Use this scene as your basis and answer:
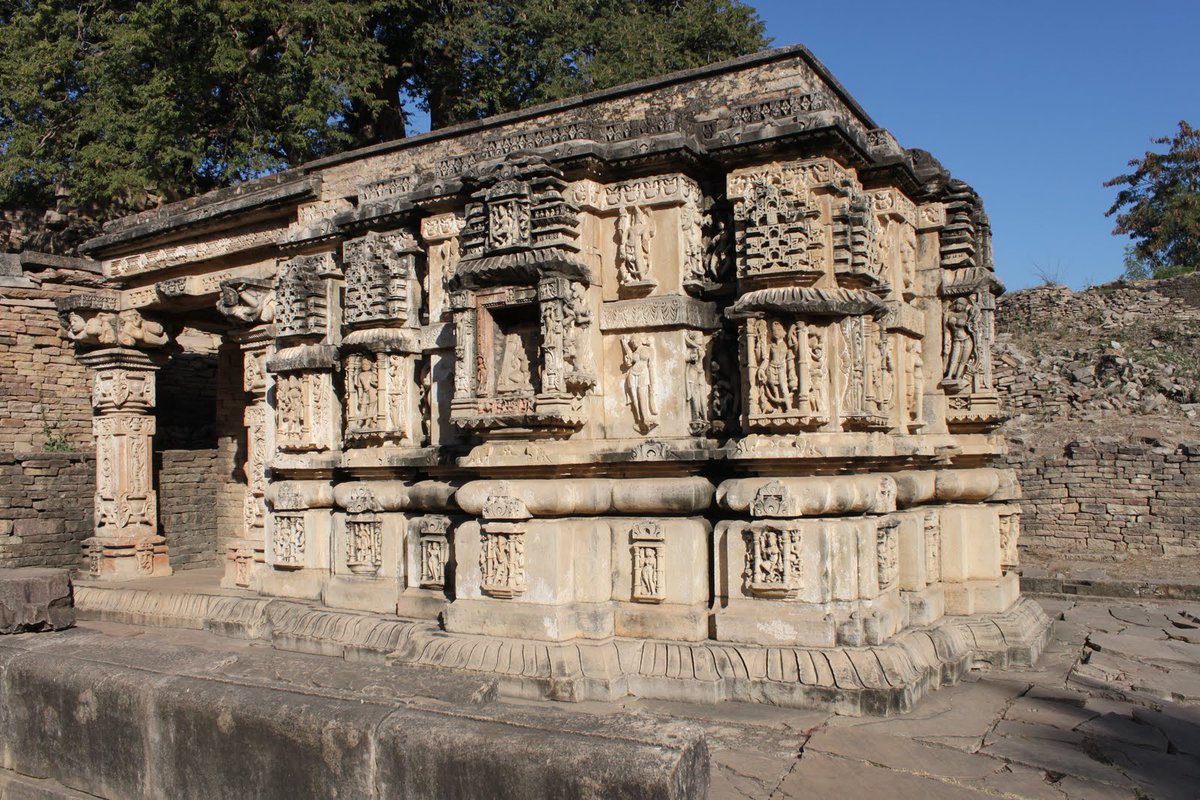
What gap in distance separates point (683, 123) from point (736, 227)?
1.04 meters

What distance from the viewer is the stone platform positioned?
583cm

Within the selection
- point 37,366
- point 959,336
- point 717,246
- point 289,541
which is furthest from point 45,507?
point 959,336

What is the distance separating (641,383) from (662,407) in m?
0.21

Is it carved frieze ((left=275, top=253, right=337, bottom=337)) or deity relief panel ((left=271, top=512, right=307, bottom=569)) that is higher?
carved frieze ((left=275, top=253, right=337, bottom=337))

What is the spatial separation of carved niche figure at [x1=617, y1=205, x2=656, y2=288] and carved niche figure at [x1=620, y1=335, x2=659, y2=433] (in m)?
0.41

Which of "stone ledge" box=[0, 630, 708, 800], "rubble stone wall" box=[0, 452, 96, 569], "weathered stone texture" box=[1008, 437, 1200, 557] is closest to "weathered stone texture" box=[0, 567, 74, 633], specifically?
"stone ledge" box=[0, 630, 708, 800]

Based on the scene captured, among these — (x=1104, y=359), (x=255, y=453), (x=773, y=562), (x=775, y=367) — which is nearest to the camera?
(x=773, y=562)

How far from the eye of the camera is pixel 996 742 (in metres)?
5.43

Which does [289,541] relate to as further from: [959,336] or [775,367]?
[959,336]

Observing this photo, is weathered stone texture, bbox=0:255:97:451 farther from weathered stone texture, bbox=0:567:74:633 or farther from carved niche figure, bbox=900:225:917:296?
carved niche figure, bbox=900:225:917:296

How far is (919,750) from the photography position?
5219 millimetres

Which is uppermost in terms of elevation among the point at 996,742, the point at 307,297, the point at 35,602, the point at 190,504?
the point at 307,297

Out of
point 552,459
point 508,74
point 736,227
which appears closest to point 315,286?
point 552,459

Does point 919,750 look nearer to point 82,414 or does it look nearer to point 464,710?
point 464,710
